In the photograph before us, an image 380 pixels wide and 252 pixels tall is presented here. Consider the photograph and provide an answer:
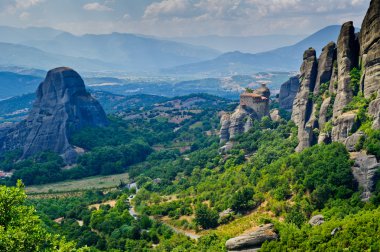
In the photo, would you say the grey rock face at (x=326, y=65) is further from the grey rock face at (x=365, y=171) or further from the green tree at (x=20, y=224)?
the green tree at (x=20, y=224)

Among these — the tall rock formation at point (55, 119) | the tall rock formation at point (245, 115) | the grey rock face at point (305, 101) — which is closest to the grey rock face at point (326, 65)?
the grey rock face at point (305, 101)

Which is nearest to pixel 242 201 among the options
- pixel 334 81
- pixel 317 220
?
pixel 317 220

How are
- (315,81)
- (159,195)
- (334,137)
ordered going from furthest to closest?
(159,195), (315,81), (334,137)

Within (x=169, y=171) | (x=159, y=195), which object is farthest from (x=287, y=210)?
(x=169, y=171)

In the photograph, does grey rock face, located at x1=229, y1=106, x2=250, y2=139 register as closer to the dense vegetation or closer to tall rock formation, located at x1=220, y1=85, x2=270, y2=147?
tall rock formation, located at x1=220, y1=85, x2=270, y2=147

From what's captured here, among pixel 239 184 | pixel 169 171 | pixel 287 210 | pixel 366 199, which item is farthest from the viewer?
pixel 169 171

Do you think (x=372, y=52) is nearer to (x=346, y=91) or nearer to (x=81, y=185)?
(x=346, y=91)

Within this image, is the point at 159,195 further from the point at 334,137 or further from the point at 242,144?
the point at 334,137

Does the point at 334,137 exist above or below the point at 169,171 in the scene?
above
